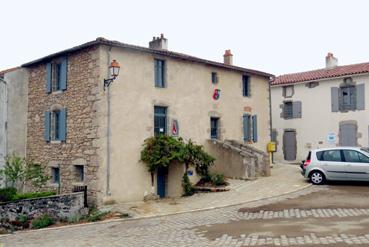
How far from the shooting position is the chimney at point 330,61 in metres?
23.2

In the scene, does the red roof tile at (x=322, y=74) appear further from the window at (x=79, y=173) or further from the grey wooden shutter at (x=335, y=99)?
the window at (x=79, y=173)

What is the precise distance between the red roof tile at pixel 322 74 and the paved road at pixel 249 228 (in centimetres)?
991

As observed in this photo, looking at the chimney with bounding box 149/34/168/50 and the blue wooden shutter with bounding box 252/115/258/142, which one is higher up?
the chimney with bounding box 149/34/168/50

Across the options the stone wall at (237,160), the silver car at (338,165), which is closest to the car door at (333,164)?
the silver car at (338,165)

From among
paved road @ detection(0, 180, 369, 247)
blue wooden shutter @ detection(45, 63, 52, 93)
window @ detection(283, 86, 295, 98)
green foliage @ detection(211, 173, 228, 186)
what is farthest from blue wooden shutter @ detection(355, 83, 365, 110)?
blue wooden shutter @ detection(45, 63, 52, 93)

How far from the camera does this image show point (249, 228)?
8.95 metres

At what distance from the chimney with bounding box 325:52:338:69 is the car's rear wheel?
10833 millimetres

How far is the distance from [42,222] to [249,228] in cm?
689

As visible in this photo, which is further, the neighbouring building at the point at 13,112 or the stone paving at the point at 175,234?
the neighbouring building at the point at 13,112

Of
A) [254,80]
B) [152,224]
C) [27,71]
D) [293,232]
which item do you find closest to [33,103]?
[27,71]

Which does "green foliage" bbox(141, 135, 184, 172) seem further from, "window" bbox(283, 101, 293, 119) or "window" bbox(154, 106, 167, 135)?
"window" bbox(283, 101, 293, 119)

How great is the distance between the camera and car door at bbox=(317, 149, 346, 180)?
14094 millimetres

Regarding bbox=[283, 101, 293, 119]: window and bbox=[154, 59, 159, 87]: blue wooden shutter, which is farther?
bbox=[283, 101, 293, 119]: window

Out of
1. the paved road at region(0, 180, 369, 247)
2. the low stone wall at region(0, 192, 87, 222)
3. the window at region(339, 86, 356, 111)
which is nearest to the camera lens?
the paved road at region(0, 180, 369, 247)
